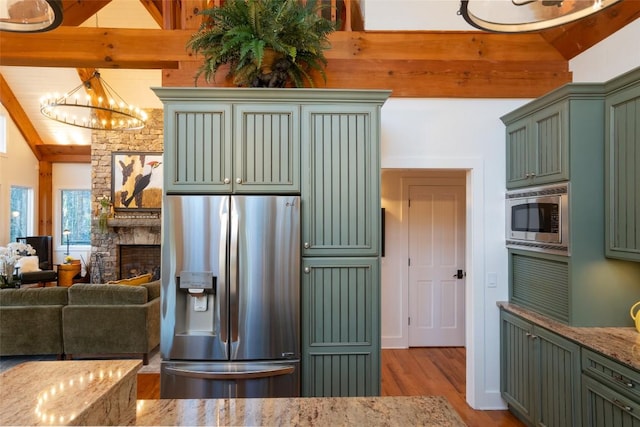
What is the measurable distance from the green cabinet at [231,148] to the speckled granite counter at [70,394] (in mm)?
1493

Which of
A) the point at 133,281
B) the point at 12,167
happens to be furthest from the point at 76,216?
the point at 133,281

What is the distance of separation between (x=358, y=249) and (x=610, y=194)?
5.32 feet

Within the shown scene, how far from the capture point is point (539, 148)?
9.23 feet

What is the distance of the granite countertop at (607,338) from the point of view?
1.98 metres

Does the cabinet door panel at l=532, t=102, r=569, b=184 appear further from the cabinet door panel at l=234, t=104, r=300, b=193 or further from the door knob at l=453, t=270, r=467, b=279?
the door knob at l=453, t=270, r=467, b=279

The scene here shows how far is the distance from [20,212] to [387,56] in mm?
8944

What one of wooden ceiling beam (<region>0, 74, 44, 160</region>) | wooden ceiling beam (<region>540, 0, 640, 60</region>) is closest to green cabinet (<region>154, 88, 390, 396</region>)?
wooden ceiling beam (<region>540, 0, 640, 60</region>)

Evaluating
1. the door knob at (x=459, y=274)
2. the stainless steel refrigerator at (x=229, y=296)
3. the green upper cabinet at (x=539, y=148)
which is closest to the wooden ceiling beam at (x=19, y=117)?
the stainless steel refrigerator at (x=229, y=296)

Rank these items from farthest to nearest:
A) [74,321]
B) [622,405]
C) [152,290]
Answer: [152,290]
[74,321]
[622,405]

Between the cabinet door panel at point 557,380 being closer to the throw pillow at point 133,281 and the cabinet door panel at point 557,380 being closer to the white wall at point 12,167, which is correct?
the throw pillow at point 133,281

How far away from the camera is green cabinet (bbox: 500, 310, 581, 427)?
7.72 feet

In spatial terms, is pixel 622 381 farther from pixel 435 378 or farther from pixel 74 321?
pixel 74 321

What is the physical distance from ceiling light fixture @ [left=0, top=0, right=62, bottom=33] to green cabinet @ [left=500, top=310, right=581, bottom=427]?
2995 millimetres

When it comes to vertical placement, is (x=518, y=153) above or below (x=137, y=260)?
above
